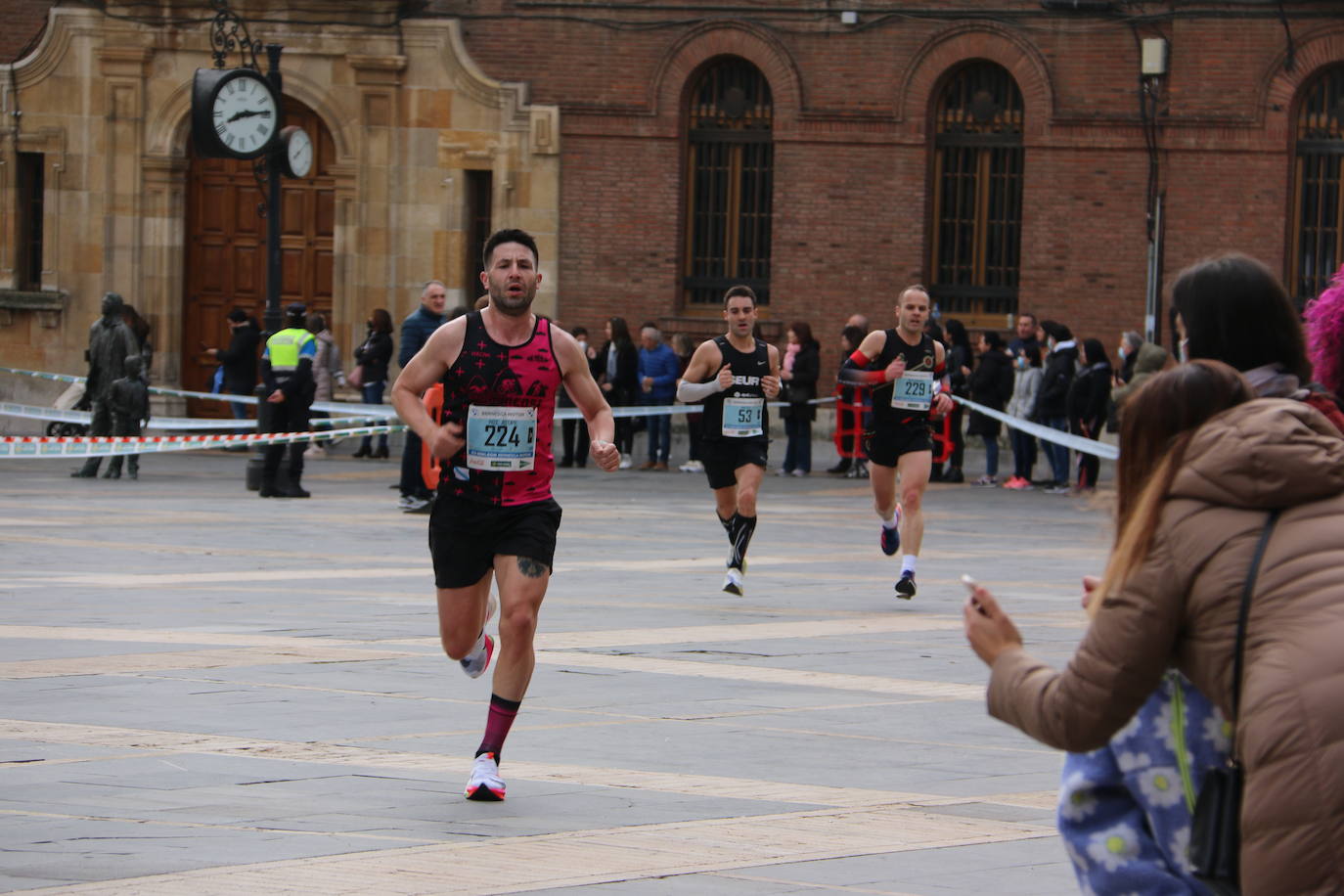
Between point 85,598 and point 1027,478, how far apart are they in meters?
13.6

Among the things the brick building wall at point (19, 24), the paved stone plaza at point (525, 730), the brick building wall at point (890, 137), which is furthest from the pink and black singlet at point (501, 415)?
the brick building wall at point (19, 24)

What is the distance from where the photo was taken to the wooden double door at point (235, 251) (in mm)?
28375

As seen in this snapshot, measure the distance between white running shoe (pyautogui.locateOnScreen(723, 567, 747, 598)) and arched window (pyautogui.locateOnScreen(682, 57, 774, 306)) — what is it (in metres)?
14.8

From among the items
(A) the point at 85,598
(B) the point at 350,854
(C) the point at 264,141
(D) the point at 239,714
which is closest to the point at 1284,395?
(B) the point at 350,854

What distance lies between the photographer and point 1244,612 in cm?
347

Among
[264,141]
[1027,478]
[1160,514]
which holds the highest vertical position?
[264,141]

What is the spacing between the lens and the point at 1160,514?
11.7ft

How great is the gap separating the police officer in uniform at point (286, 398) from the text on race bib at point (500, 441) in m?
12.5

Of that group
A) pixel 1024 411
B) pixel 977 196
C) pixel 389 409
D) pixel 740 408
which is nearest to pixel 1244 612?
pixel 740 408

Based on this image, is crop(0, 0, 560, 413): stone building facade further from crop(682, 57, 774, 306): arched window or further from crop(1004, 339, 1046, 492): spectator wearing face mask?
crop(1004, 339, 1046, 492): spectator wearing face mask

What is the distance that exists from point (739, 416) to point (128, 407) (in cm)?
1015

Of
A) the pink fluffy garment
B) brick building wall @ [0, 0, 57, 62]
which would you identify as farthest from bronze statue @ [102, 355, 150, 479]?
the pink fluffy garment

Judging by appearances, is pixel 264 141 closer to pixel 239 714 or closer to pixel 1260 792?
pixel 239 714

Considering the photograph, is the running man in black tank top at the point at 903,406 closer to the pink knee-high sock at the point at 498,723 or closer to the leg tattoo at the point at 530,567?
the leg tattoo at the point at 530,567
